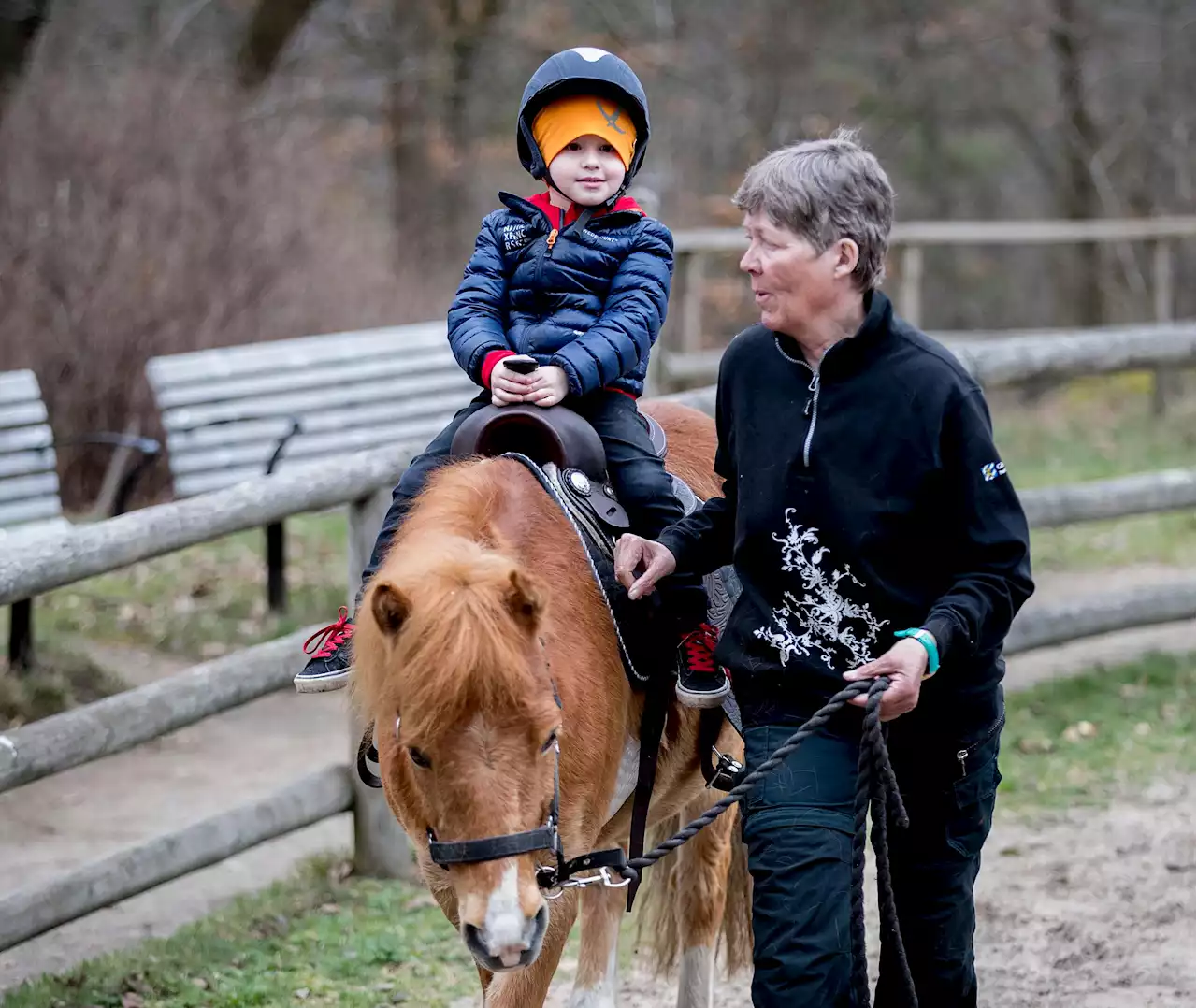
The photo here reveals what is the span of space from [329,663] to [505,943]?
0.98 metres

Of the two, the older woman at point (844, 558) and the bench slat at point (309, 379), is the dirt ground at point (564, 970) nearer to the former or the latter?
the older woman at point (844, 558)

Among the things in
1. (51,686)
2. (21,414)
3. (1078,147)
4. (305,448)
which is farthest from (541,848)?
(1078,147)

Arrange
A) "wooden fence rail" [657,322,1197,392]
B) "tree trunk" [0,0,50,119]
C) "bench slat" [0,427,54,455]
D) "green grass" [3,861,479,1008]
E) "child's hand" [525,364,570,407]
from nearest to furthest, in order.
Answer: "child's hand" [525,364,570,407]
"green grass" [3,861,479,1008]
"wooden fence rail" [657,322,1197,392]
"bench slat" [0,427,54,455]
"tree trunk" [0,0,50,119]

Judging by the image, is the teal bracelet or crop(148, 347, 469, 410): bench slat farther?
crop(148, 347, 469, 410): bench slat

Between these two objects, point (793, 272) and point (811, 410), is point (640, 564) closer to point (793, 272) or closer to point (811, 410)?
point (811, 410)

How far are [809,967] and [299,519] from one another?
749 centimetres

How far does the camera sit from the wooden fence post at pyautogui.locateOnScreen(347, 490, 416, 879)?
4.82 meters

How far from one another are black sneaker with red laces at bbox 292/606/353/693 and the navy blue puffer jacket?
63 cm

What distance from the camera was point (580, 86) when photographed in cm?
345

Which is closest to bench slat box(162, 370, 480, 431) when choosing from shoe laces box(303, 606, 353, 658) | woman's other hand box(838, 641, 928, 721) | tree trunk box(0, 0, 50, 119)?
tree trunk box(0, 0, 50, 119)

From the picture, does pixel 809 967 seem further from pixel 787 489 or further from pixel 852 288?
pixel 852 288

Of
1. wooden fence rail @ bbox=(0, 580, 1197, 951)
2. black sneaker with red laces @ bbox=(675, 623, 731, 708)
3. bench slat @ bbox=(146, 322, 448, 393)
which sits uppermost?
black sneaker with red laces @ bbox=(675, 623, 731, 708)

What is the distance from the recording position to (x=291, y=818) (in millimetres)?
4594

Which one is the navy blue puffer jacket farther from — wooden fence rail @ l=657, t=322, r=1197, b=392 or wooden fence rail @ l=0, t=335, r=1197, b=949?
wooden fence rail @ l=657, t=322, r=1197, b=392
